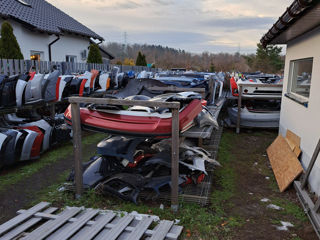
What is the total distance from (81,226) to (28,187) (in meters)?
1.78

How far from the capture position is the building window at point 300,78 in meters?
5.54

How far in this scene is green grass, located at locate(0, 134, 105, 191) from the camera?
4.83m

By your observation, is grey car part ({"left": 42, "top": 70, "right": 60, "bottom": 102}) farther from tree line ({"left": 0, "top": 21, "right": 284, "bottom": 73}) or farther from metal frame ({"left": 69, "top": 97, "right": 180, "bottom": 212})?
tree line ({"left": 0, "top": 21, "right": 284, "bottom": 73})

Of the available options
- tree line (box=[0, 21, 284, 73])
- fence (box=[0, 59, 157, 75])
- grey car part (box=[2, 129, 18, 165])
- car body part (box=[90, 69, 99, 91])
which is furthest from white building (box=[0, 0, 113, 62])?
grey car part (box=[2, 129, 18, 165])

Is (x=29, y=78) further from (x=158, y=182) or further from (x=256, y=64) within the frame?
(x=256, y=64)

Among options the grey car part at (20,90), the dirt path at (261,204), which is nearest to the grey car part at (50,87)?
the grey car part at (20,90)

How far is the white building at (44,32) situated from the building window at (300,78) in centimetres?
968

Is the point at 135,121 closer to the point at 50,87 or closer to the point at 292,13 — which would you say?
the point at 292,13

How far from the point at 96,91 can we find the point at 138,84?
3683 mm

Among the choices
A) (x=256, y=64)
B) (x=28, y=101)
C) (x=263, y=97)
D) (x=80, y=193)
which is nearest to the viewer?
(x=80, y=193)

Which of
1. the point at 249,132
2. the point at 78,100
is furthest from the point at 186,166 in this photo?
the point at 249,132

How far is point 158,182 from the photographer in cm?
406

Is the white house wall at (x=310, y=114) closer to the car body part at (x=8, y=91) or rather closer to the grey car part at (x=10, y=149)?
the grey car part at (x=10, y=149)

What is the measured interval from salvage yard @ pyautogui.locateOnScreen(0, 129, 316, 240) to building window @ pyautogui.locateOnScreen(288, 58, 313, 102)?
170 centimetres
